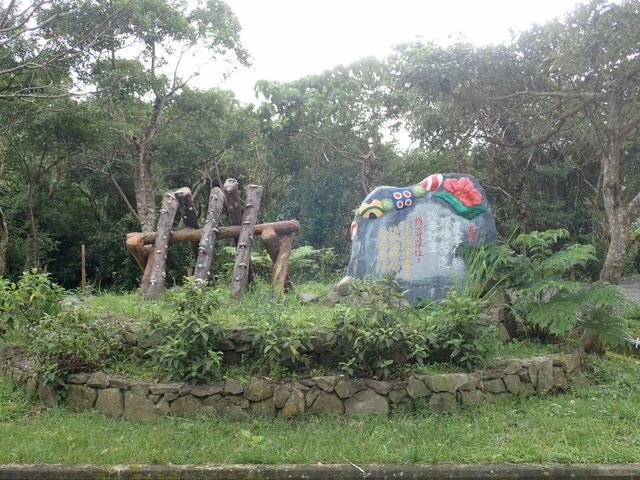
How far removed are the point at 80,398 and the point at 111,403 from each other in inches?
12.9

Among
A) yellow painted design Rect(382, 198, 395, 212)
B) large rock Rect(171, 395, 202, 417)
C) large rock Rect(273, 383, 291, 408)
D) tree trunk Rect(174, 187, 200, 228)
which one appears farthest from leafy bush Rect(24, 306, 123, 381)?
yellow painted design Rect(382, 198, 395, 212)

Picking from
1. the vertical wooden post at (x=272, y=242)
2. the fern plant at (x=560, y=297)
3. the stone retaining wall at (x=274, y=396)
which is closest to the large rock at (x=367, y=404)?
the stone retaining wall at (x=274, y=396)

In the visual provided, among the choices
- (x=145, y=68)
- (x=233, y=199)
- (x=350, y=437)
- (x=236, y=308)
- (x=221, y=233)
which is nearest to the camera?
(x=350, y=437)

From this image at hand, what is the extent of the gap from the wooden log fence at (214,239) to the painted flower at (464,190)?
7.06 feet

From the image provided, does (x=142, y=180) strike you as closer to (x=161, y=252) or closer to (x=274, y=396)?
(x=161, y=252)

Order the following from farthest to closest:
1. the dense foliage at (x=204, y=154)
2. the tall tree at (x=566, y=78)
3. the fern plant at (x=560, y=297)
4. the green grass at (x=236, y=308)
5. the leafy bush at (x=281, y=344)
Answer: the dense foliage at (x=204, y=154), the tall tree at (x=566, y=78), the fern plant at (x=560, y=297), the green grass at (x=236, y=308), the leafy bush at (x=281, y=344)

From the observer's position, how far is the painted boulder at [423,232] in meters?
7.61

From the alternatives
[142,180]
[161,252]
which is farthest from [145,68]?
[161,252]

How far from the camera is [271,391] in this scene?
17.2ft

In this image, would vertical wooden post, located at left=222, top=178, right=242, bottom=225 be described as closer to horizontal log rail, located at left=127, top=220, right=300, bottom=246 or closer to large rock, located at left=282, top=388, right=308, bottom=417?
horizontal log rail, located at left=127, top=220, right=300, bottom=246

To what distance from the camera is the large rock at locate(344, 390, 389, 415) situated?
5.21 meters

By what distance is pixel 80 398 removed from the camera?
538cm

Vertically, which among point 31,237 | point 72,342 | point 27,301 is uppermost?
point 31,237

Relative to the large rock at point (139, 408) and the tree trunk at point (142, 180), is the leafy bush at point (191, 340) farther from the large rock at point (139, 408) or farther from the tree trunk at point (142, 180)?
the tree trunk at point (142, 180)
